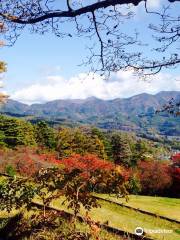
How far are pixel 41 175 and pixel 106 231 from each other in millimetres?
1932

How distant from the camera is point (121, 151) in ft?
238

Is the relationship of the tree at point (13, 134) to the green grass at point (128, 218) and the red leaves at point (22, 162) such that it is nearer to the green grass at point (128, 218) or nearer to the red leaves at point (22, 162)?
Answer: the red leaves at point (22, 162)

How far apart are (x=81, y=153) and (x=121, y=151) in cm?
998

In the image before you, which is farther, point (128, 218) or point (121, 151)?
point (121, 151)

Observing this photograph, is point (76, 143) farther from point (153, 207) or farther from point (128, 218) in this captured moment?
point (128, 218)

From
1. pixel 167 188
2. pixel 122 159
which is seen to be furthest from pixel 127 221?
pixel 122 159

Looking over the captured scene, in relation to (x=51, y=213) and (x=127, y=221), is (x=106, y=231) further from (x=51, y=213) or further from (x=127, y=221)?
(x=127, y=221)

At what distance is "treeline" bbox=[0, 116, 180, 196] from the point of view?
43.5m

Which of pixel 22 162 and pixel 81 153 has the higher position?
pixel 22 162

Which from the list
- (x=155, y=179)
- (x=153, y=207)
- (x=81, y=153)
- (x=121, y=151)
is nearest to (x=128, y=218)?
(x=153, y=207)

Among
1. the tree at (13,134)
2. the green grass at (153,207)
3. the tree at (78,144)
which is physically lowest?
the green grass at (153,207)

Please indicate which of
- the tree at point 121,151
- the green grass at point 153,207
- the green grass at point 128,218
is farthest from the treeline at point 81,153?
the green grass at point 128,218

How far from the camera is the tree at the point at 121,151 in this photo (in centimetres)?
7035

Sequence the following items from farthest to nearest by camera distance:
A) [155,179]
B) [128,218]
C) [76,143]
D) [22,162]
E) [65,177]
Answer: [76,143] → [155,179] → [22,162] → [128,218] → [65,177]
